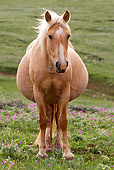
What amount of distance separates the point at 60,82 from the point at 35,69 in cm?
68

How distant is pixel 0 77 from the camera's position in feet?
114

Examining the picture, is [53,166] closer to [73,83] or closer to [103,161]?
[103,161]

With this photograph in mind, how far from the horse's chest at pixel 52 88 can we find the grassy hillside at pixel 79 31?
2444cm

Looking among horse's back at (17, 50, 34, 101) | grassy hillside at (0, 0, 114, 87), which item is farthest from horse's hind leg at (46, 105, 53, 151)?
grassy hillside at (0, 0, 114, 87)

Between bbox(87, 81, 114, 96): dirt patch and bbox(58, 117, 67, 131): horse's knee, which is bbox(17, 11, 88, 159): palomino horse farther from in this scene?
bbox(87, 81, 114, 96): dirt patch

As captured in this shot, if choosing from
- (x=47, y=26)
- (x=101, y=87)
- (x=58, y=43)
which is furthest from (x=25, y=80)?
(x=101, y=87)

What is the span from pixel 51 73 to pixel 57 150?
7.50ft

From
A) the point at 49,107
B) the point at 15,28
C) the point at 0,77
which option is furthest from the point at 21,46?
the point at 49,107

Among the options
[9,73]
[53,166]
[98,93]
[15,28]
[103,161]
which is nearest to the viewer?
[53,166]

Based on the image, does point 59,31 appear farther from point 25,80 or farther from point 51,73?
point 25,80

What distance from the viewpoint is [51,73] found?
7.10 meters

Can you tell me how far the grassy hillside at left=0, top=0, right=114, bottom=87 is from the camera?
1618 inches

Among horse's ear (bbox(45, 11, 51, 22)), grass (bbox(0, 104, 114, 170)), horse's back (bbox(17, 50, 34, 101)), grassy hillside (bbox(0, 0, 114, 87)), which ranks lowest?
grassy hillside (bbox(0, 0, 114, 87))

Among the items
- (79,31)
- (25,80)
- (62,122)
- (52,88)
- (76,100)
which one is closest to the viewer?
(52,88)
